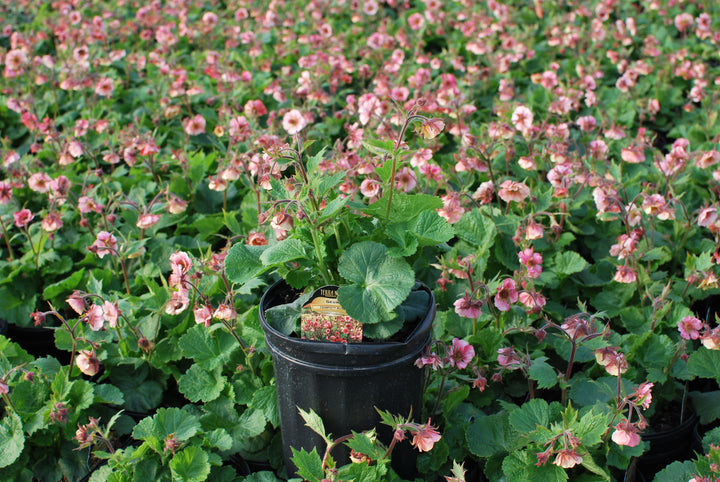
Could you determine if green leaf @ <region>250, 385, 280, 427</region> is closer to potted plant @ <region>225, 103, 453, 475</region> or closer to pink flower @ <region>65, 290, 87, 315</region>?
potted plant @ <region>225, 103, 453, 475</region>

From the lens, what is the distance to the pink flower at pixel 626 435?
1741mm

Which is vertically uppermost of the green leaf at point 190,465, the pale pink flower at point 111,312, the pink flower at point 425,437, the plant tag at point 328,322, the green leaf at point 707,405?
the plant tag at point 328,322

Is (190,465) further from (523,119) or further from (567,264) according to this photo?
(523,119)

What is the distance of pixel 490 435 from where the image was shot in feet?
6.68

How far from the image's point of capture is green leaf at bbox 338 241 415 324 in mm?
1629

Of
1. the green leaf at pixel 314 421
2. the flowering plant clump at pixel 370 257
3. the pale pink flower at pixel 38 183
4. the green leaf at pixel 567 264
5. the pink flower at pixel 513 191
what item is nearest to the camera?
the green leaf at pixel 314 421

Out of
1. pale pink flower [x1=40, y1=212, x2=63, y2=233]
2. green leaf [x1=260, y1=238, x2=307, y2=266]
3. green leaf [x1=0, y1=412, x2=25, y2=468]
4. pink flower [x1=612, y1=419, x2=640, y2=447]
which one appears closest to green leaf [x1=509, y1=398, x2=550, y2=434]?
pink flower [x1=612, y1=419, x2=640, y2=447]

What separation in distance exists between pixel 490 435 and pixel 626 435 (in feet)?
1.42

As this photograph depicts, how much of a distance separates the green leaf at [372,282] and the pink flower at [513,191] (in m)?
1.02

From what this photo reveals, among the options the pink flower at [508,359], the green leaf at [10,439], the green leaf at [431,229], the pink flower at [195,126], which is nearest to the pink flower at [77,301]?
the green leaf at [10,439]

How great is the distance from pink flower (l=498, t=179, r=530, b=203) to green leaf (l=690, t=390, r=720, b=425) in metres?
0.96

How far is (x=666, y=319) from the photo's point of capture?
8.34ft

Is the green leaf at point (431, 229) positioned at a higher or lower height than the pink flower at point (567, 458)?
higher

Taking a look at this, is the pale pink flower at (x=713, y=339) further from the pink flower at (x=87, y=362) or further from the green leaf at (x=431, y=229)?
the pink flower at (x=87, y=362)
